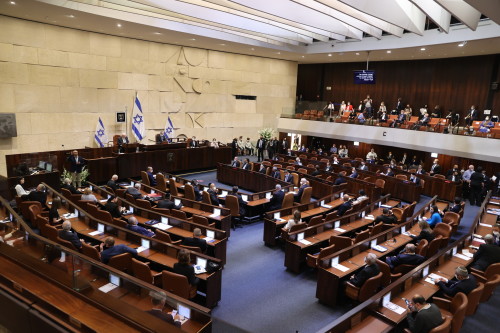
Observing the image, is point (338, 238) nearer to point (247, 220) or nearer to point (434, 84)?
point (247, 220)

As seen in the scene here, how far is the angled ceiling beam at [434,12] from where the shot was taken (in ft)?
30.1

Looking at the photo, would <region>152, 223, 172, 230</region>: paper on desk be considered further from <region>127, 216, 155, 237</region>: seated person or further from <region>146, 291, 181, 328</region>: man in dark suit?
<region>146, 291, 181, 328</region>: man in dark suit

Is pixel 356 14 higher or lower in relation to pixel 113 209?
higher

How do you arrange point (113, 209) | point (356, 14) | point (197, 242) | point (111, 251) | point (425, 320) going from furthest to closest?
point (356, 14) → point (113, 209) → point (197, 242) → point (111, 251) → point (425, 320)

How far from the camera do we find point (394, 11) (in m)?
9.83

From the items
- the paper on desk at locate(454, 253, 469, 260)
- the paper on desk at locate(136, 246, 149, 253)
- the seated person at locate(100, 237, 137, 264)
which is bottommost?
the paper on desk at locate(454, 253, 469, 260)

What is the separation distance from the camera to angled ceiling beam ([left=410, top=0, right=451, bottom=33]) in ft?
30.1

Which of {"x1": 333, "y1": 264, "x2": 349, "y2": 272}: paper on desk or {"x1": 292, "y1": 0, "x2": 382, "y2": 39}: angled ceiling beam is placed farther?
{"x1": 292, "y1": 0, "x2": 382, "y2": 39}: angled ceiling beam

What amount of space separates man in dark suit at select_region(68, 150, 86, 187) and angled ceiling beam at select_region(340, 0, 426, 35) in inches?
386

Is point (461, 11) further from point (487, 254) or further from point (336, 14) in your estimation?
point (487, 254)

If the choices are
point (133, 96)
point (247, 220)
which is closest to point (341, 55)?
point (133, 96)

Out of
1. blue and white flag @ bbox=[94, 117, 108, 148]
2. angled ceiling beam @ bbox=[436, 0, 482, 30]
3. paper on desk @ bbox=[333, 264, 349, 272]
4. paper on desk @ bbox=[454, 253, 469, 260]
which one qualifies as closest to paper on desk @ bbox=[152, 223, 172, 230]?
paper on desk @ bbox=[333, 264, 349, 272]

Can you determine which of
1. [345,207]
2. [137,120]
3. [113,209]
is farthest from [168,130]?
[345,207]

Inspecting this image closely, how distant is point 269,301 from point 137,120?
12670 millimetres
